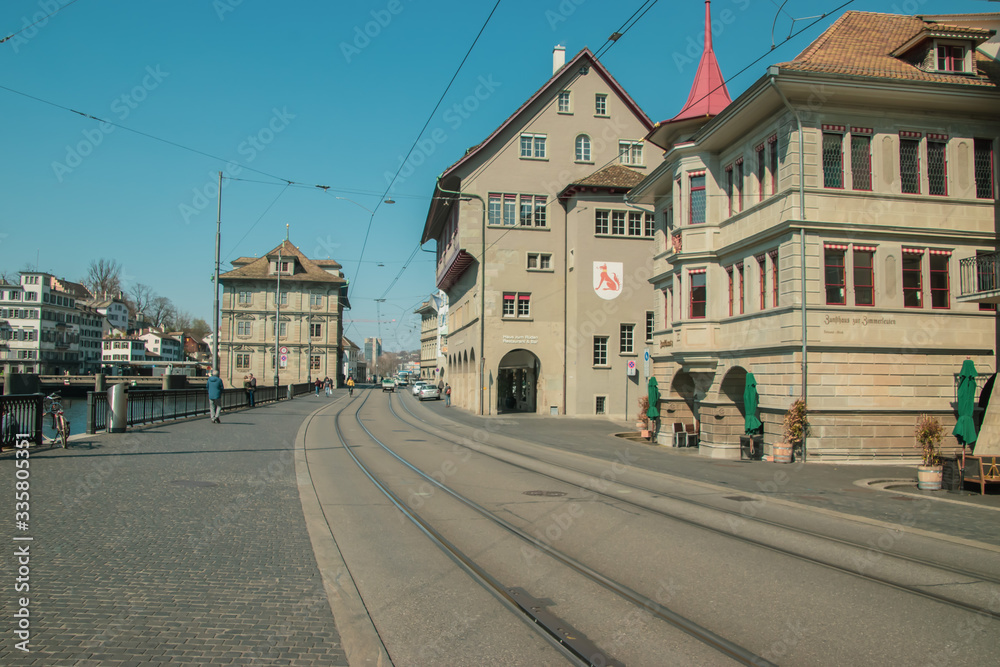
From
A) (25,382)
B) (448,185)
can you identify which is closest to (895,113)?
(25,382)

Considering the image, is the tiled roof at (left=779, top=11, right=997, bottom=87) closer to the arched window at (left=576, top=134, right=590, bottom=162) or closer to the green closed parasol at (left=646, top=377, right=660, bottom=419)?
the green closed parasol at (left=646, top=377, right=660, bottom=419)

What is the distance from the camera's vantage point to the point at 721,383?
2273 cm

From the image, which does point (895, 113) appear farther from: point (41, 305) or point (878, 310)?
point (41, 305)

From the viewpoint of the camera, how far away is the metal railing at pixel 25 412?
591 inches

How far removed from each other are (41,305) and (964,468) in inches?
4241

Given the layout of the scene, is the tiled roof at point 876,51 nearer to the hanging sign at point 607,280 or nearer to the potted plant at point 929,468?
the potted plant at point 929,468

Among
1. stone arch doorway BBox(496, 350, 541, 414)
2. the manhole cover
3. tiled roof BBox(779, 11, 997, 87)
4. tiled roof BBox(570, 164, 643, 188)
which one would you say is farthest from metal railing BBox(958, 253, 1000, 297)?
stone arch doorway BBox(496, 350, 541, 414)

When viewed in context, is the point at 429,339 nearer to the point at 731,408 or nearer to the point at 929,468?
the point at 731,408

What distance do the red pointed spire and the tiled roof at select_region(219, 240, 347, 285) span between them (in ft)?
229

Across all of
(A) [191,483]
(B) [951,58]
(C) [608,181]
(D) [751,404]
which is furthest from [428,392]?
(A) [191,483]

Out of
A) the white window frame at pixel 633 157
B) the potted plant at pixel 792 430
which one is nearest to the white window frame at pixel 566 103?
the white window frame at pixel 633 157

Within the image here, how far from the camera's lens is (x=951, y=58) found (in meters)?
20.1

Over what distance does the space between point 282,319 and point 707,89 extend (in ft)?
245

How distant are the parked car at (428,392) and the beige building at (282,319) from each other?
26.0m
